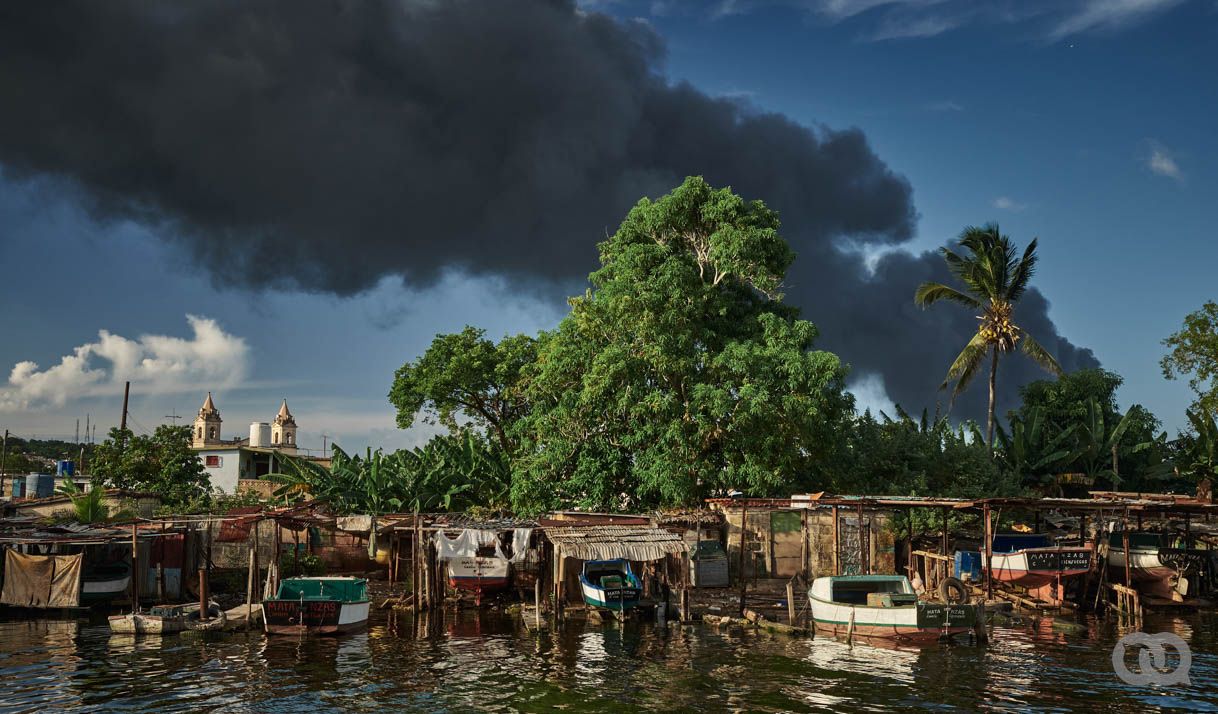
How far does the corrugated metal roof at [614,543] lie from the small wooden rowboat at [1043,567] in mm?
11079

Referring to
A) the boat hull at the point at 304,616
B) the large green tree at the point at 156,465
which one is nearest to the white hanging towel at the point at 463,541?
the boat hull at the point at 304,616

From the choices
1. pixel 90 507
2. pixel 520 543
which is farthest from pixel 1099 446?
pixel 90 507

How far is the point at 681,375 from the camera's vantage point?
127 ft

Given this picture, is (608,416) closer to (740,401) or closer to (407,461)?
(740,401)

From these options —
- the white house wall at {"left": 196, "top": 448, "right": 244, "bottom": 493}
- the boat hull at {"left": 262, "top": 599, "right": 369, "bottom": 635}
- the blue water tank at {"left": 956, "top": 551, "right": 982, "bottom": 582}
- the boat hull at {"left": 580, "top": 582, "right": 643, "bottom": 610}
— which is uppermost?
the white house wall at {"left": 196, "top": 448, "right": 244, "bottom": 493}

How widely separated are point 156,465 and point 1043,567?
44768mm

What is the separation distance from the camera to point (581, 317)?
40.3 meters

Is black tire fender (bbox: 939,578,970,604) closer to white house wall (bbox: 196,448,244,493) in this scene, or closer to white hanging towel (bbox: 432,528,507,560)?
white hanging towel (bbox: 432,528,507,560)

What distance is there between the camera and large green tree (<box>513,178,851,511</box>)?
36.8m

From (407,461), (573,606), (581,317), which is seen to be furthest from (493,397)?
(573,606)

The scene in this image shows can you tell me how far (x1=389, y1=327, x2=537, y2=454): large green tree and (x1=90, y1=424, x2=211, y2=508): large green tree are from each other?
457 inches

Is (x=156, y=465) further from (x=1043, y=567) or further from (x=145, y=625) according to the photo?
(x=1043, y=567)

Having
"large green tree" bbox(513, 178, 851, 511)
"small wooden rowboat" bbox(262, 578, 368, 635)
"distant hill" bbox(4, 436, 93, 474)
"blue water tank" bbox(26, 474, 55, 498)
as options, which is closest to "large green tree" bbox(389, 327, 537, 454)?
"large green tree" bbox(513, 178, 851, 511)

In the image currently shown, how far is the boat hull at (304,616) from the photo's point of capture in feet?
90.4
